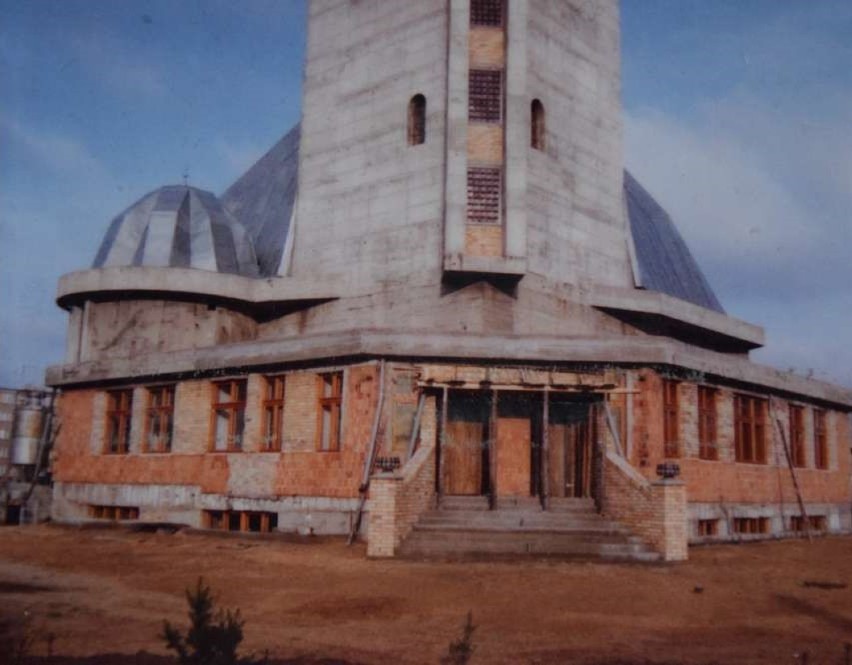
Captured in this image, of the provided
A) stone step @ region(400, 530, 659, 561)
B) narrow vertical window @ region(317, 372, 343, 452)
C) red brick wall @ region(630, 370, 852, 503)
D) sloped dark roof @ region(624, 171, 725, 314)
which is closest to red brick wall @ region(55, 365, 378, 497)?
narrow vertical window @ region(317, 372, 343, 452)

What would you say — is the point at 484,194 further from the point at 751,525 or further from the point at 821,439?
the point at 821,439

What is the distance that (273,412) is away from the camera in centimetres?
1834

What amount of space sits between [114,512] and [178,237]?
26.9ft

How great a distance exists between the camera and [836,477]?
932 inches

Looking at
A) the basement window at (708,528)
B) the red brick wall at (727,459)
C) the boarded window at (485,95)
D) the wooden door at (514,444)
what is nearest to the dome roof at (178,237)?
the boarded window at (485,95)

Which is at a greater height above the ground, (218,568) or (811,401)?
(811,401)

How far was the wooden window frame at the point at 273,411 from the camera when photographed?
18078 mm

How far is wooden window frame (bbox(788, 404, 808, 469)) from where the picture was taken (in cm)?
2191

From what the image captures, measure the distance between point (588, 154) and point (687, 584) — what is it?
13.6 metres

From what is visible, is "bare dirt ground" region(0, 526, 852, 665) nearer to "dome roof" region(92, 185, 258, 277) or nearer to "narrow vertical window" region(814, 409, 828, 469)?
"narrow vertical window" region(814, 409, 828, 469)

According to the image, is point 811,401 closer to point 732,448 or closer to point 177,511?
point 732,448

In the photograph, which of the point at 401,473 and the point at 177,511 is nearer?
the point at 401,473

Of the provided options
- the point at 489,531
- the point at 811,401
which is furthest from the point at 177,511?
the point at 811,401

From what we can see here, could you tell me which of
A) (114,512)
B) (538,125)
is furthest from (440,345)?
(114,512)
